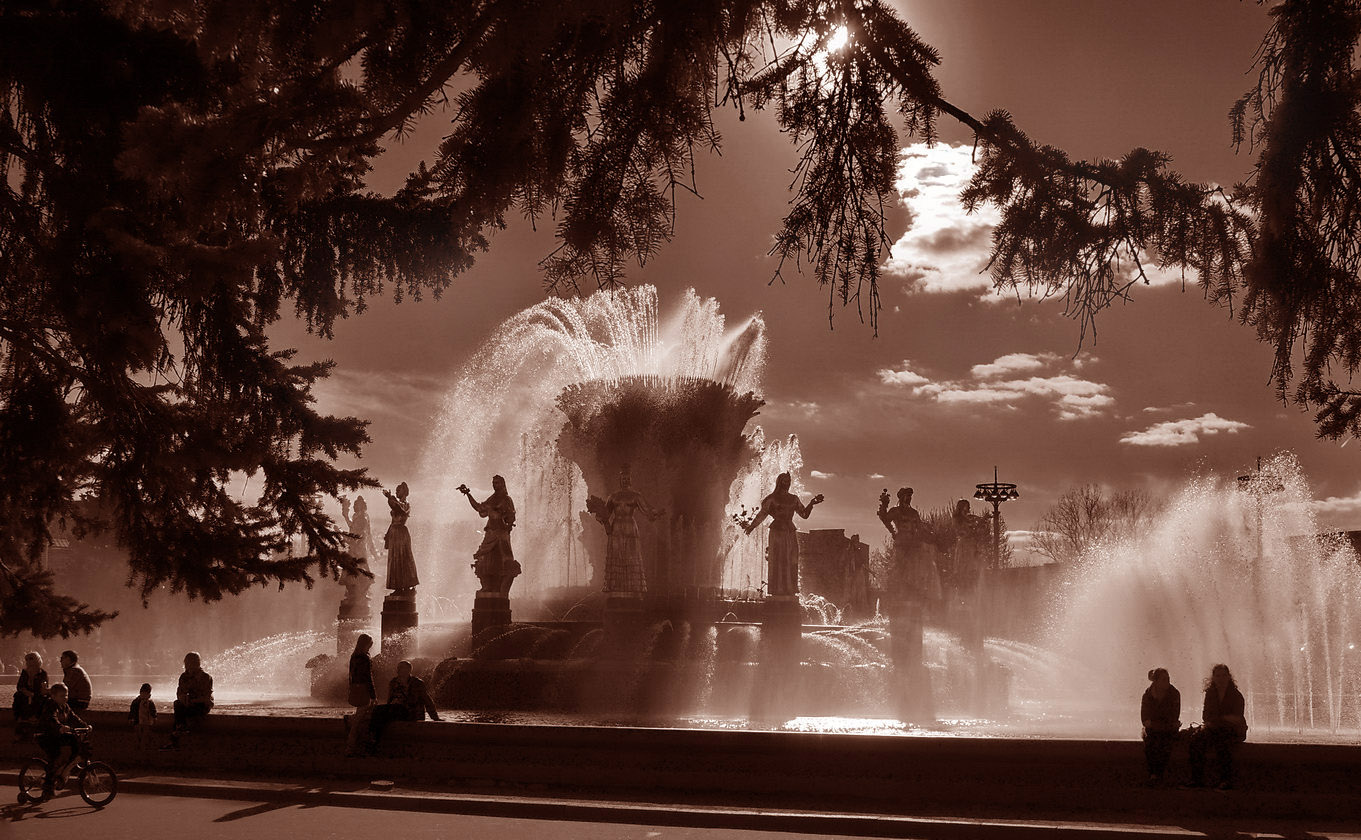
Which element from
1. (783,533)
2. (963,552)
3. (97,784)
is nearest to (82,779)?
(97,784)

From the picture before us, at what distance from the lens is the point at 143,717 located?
43.7ft

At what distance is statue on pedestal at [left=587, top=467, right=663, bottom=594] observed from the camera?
1953 cm

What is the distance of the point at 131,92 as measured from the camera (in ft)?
30.9

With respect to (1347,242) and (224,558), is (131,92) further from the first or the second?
(1347,242)

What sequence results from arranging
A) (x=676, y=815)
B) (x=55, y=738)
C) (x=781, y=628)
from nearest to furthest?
(x=676, y=815)
(x=55, y=738)
(x=781, y=628)

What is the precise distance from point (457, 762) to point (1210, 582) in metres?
32.9

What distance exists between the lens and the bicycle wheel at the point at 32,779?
11.0m

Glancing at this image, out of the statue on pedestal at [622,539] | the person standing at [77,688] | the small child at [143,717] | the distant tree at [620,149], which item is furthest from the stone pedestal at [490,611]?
the distant tree at [620,149]

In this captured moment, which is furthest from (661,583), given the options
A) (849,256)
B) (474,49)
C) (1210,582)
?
(1210,582)

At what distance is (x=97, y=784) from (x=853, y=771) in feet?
23.5

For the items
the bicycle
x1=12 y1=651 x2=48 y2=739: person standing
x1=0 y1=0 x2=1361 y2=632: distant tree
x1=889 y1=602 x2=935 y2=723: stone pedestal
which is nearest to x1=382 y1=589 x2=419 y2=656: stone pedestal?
x1=12 y1=651 x2=48 y2=739: person standing

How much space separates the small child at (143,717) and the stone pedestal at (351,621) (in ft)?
31.5

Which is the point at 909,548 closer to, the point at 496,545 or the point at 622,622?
the point at 622,622

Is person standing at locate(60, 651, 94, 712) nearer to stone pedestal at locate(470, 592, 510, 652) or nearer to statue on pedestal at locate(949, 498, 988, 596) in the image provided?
stone pedestal at locate(470, 592, 510, 652)
